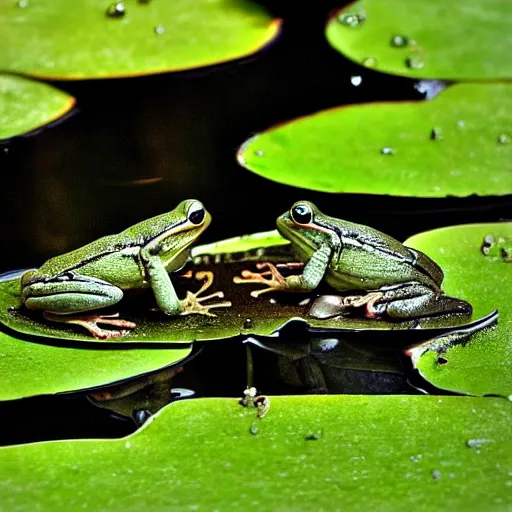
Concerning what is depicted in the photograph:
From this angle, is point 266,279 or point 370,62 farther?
point 370,62

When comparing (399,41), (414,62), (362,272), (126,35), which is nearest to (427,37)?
(399,41)

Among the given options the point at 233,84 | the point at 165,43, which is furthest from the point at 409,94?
the point at 165,43

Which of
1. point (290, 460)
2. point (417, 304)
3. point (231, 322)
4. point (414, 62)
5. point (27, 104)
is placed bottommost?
point (290, 460)

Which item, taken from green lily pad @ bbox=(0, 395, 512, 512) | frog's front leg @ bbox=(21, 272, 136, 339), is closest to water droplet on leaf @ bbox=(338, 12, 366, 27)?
frog's front leg @ bbox=(21, 272, 136, 339)

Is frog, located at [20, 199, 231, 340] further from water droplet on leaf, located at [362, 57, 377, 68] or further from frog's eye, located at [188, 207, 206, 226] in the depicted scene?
water droplet on leaf, located at [362, 57, 377, 68]

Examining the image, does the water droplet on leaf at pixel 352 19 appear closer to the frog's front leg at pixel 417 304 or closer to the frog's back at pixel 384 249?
the frog's back at pixel 384 249

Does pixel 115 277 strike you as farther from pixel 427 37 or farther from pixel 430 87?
pixel 427 37
